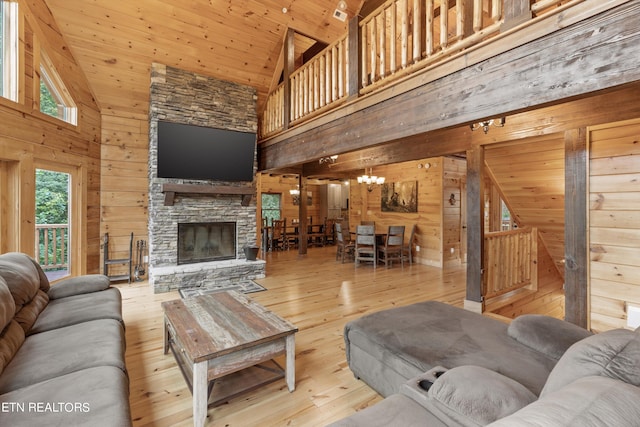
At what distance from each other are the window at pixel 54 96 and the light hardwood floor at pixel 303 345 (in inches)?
109

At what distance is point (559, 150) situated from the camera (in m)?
3.62

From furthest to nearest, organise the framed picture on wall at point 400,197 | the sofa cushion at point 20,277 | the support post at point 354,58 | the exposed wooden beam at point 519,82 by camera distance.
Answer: the framed picture on wall at point 400,197
the support post at point 354,58
the sofa cushion at point 20,277
the exposed wooden beam at point 519,82

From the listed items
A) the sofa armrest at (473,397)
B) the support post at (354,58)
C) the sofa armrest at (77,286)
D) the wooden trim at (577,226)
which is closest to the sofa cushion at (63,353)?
the sofa armrest at (77,286)

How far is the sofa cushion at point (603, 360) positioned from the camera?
911mm

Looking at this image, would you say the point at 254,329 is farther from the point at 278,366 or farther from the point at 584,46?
the point at 584,46

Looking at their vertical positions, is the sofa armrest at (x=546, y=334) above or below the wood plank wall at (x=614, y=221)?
below

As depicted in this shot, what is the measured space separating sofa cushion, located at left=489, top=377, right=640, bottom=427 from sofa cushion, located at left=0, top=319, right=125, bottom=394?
1907 millimetres

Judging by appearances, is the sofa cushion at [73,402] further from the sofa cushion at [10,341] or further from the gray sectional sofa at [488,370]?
the gray sectional sofa at [488,370]

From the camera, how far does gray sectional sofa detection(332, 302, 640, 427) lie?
747 mm

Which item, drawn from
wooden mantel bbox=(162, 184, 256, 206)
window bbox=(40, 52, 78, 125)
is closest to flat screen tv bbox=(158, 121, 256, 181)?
wooden mantel bbox=(162, 184, 256, 206)

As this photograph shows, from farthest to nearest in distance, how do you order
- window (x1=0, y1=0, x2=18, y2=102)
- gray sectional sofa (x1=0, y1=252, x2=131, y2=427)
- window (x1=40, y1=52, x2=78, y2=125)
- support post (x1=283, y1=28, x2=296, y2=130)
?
support post (x1=283, y1=28, x2=296, y2=130) < window (x1=40, y1=52, x2=78, y2=125) < window (x1=0, y1=0, x2=18, y2=102) < gray sectional sofa (x1=0, y1=252, x2=131, y2=427)

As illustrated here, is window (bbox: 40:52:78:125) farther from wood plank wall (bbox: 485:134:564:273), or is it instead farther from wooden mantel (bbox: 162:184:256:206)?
wood plank wall (bbox: 485:134:564:273)

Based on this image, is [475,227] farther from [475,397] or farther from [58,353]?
[58,353]

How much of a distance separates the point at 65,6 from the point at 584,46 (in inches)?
215
